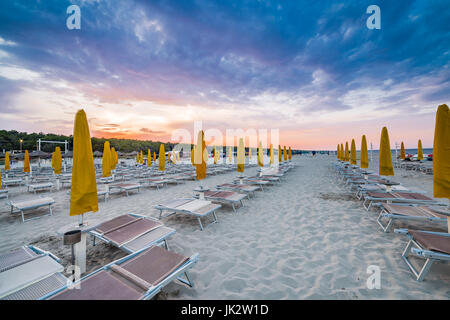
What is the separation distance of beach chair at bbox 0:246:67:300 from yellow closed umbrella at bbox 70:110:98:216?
659 millimetres

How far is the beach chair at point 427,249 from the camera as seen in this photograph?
2115mm

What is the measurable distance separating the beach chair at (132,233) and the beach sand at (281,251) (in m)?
0.35

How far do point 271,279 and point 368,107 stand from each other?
61.7 ft

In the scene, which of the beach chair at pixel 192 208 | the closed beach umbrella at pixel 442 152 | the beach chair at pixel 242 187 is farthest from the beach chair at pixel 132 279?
the beach chair at pixel 242 187

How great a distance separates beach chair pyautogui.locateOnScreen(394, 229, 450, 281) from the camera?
6.94ft

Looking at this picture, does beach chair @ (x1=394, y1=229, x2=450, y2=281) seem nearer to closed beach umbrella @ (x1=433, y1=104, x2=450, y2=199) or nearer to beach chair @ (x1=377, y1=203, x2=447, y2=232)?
closed beach umbrella @ (x1=433, y1=104, x2=450, y2=199)

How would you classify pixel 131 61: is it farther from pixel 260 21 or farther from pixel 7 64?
pixel 260 21

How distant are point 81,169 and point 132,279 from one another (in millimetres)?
1591

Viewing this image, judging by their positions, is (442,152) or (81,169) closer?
(81,169)

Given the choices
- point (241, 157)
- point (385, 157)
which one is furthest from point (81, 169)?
point (385, 157)

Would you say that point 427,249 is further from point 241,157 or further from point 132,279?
point 241,157

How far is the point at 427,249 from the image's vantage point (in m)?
2.22

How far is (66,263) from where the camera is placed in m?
2.76
